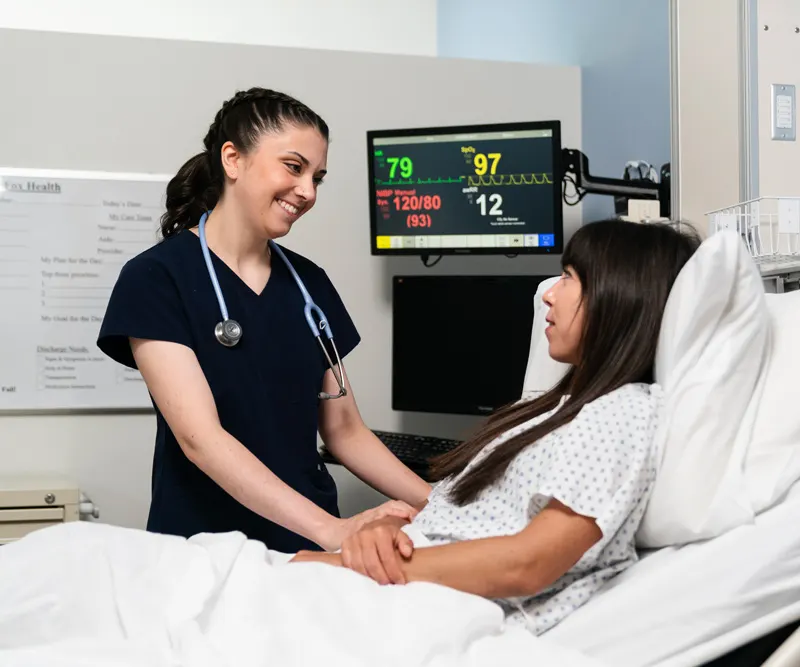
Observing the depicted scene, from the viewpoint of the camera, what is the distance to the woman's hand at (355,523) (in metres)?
1.37

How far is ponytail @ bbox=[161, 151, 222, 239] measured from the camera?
5.83 feet

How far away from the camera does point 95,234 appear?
2.82m

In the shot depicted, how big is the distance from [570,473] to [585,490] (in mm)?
25

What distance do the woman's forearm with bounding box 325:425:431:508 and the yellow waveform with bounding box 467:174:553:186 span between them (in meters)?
1.16

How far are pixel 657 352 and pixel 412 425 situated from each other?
6.35 ft

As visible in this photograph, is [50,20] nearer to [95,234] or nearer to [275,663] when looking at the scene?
[95,234]

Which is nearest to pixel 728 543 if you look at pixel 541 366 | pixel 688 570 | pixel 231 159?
pixel 688 570

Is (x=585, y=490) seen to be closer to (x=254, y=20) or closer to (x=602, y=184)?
(x=602, y=184)

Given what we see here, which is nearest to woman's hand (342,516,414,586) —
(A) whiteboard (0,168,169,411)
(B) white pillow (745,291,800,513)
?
(B) white pillow (745,291,800,513)

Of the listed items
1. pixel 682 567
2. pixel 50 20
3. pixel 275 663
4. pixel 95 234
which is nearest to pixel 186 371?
pixel 275 663

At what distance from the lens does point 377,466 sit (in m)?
1.71

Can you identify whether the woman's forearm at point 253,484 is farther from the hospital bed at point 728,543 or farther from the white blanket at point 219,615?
the hospital bed at point 728,543

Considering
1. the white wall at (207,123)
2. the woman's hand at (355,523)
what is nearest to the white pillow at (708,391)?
the woman's hand at (355,523)

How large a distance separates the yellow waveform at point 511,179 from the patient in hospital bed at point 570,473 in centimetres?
140
